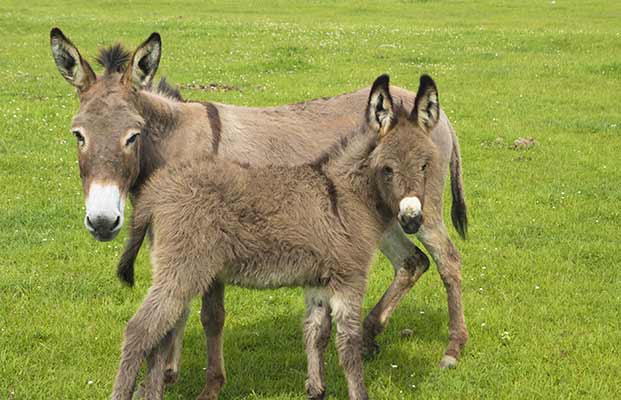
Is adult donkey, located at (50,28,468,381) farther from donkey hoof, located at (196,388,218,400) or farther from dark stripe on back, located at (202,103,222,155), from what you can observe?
donkey hoof, located at (196,388,218,400)

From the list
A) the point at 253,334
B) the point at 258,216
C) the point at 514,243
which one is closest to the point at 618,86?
the point at 514,243

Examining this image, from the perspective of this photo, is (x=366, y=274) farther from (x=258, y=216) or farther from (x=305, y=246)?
(x=258, y=216)

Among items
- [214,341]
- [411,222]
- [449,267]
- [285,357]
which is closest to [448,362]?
[449,267]

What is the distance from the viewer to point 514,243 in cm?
970

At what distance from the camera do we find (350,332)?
17.8ft

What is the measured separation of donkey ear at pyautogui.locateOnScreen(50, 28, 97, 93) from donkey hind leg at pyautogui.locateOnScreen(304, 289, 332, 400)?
87.1 inches

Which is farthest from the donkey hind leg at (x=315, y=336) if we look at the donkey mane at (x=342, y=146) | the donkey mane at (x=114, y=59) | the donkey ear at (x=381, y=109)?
the donkey mane at (x=114, y=59)

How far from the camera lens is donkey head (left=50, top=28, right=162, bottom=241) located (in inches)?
203

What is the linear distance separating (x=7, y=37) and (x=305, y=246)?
2389 cm

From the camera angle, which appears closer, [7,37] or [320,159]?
[320,159]

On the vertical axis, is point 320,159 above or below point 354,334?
above

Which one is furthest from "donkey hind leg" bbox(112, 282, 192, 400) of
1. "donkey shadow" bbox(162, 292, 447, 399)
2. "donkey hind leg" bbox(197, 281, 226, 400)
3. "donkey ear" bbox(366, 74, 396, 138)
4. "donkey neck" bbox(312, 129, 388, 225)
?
"donkey ear" bbox(366, 74, 396, 138)

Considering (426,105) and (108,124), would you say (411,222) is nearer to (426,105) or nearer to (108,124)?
(426,105)

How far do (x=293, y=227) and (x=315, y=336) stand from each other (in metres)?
0.86
